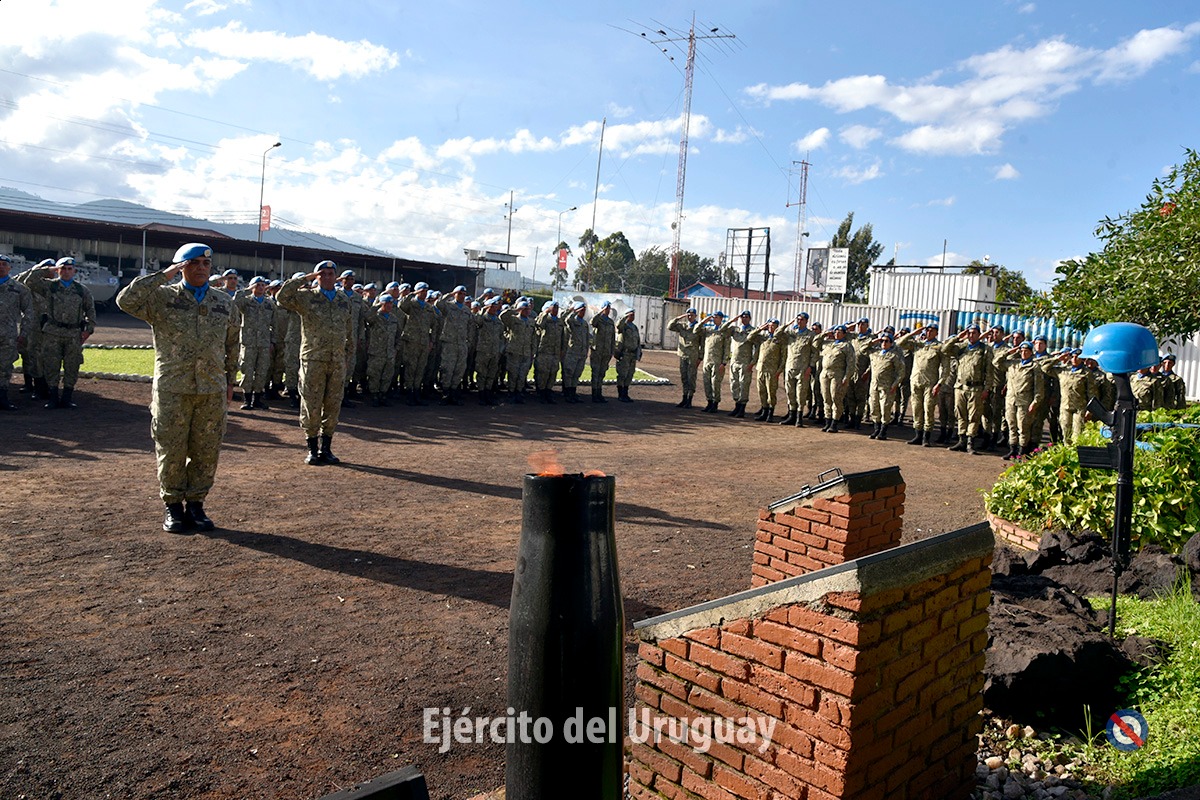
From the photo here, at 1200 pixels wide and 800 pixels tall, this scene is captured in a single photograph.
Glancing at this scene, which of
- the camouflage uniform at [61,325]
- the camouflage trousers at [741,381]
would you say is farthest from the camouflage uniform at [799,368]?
the camouflage uniform at [61,325]

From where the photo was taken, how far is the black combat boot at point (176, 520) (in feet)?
20.1

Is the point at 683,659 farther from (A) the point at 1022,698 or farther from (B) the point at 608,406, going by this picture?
(B) the point at 608,406

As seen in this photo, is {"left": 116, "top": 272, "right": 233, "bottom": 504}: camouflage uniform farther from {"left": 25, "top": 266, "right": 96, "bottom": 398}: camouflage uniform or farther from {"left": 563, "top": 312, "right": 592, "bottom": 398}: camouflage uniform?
{"left": 563, "top": 312, "right": 592, "bottom": 398}: camouflage uniform

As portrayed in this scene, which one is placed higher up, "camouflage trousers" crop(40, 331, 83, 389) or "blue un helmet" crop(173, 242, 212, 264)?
"blue un helmet" crop(173, 242, 212, 264)

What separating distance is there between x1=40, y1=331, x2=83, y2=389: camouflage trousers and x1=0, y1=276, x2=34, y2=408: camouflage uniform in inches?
12.4

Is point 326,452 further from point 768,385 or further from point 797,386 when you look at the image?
point 768,385

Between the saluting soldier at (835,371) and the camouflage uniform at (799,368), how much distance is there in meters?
0.30

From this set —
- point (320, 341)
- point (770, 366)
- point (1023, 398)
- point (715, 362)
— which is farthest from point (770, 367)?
point (320, 341)

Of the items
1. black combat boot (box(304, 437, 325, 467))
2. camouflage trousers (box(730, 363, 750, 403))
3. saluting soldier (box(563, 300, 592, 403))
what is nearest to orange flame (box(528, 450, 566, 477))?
black combat boot (box(304, 437, 325, 467))

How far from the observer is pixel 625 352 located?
59.3 ft

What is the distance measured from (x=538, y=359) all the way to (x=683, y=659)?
45.8ft

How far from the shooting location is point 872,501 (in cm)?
467

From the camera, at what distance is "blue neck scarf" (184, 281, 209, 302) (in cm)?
620

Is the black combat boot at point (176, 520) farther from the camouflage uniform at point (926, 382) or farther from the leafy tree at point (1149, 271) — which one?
the camouflage uniform at point (926, 382)
